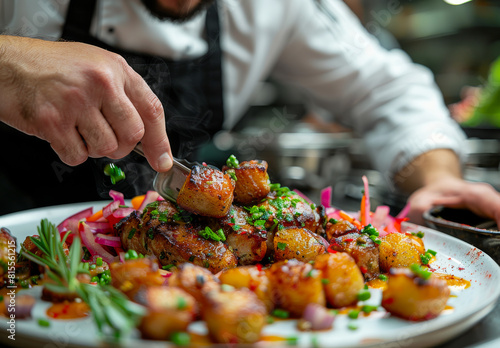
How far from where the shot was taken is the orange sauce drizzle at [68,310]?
0.99 metres

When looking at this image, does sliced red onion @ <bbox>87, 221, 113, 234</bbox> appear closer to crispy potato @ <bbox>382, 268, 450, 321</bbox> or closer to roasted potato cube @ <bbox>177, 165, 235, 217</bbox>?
roasted potato cube @ <bbox>177, 165, 235, 217</bbox>

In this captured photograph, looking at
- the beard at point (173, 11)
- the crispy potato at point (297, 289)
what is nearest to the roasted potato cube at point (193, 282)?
the crispy potato at point (297, 289)

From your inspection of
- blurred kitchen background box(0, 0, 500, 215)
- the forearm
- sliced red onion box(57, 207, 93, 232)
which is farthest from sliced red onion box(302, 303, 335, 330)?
the forearm

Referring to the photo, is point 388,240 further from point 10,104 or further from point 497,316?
point 10,104

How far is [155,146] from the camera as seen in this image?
1.42 meters

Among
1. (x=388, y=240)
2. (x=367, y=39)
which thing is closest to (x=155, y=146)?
(x=388, y=240)

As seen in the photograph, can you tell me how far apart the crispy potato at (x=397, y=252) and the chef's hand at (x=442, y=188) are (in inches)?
23.5

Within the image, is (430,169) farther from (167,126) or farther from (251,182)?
(167,126)

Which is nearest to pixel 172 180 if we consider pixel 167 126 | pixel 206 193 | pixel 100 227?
pixel 206 193

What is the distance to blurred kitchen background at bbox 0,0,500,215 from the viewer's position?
3525mm

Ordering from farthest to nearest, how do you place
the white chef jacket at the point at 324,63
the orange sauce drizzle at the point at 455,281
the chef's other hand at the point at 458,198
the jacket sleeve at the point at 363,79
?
the jacket sleeve at the point at 363,79, the white chef jacket at the point at 324,63, the chef's other hand at the point at 458,198, the orange sauce drizzle at the point at 455,281

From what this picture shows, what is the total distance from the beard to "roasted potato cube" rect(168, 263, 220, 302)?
193cm

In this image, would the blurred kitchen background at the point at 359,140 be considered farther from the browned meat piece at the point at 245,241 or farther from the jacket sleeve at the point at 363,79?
the browned meat piece at the point at 245,241

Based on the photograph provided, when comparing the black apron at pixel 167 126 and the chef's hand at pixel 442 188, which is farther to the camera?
the black apron at pixel 167 126
